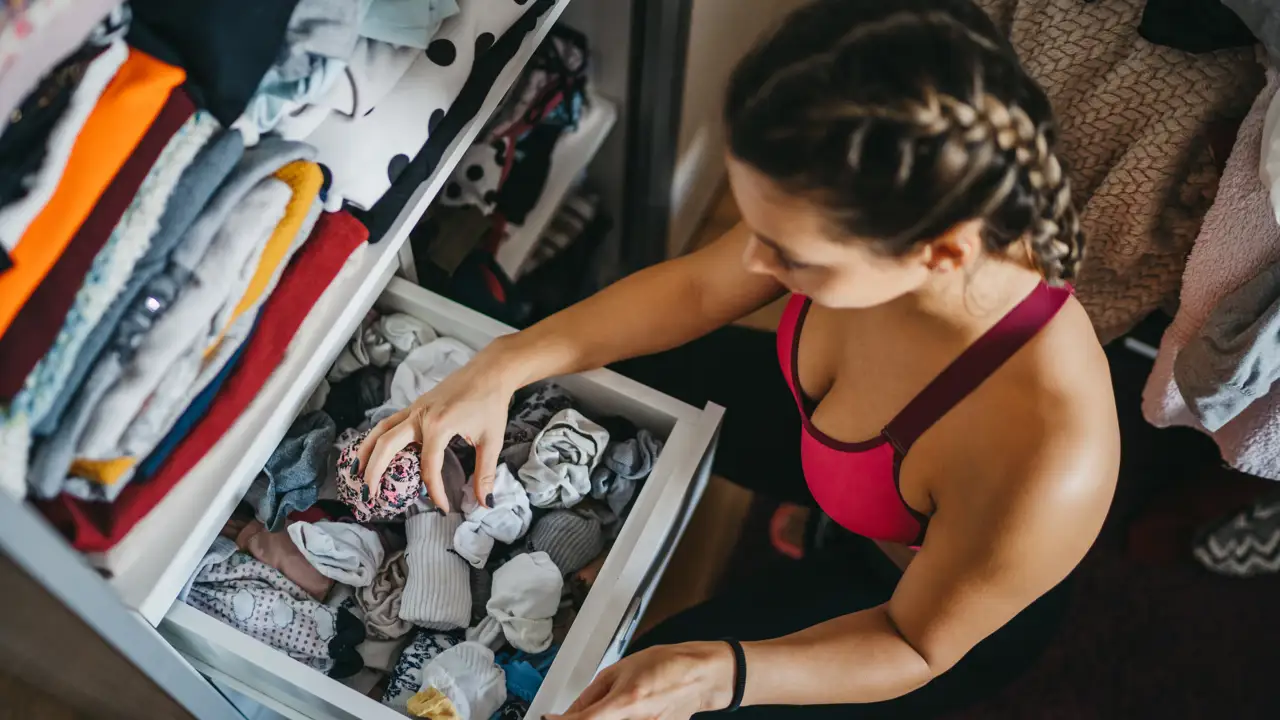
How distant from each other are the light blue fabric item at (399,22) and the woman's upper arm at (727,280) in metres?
0.30

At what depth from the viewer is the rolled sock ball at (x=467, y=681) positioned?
0.83 meters

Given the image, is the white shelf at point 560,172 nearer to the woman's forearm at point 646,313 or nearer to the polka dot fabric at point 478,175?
the polka dot fabric at point 478,175

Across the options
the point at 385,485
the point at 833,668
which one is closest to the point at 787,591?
the point at 833,668

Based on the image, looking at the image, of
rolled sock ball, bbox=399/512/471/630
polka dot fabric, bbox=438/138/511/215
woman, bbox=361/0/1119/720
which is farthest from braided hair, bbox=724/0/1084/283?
polka dot fabric, bbox=438/138/511/215

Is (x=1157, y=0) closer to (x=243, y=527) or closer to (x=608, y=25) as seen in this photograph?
(x=608, y=25)

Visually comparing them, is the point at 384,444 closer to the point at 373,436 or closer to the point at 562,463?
the point at 373,436

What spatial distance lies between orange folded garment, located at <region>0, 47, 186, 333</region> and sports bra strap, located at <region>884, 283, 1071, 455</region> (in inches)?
21.6

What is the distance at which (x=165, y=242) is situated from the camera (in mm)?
624

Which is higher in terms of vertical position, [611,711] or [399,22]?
[399,22]

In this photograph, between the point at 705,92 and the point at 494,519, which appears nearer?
the point at 494,519

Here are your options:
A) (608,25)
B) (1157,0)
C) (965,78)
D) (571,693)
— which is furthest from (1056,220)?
(608,25)

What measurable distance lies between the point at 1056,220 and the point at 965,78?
5.5 inches

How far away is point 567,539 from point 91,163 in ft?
1.70

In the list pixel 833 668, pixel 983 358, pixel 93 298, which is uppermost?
pixel 93 298
